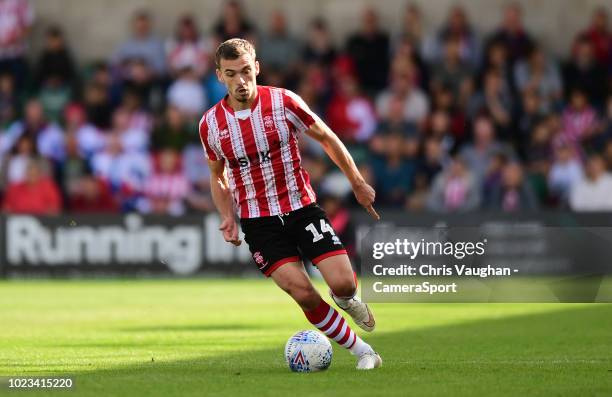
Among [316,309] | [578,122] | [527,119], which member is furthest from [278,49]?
[316,309]

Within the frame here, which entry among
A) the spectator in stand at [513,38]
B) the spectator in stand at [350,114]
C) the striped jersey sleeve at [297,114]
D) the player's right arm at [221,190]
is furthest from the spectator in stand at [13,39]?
the striped jersey sleeve at [297,114]

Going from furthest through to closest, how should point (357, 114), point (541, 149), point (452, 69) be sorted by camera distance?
1. point (452, 69)
2. point (357, 114)
3. point (541, 149)

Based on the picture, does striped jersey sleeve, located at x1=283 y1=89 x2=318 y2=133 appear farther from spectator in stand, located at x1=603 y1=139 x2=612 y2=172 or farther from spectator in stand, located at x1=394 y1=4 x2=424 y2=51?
spectator in stand, located at x1=394 y1=4 x2=424 y2=51

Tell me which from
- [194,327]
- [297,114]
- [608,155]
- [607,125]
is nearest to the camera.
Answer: [297,114]

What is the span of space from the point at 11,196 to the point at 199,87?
145 inches

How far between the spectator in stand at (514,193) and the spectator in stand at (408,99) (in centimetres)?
205

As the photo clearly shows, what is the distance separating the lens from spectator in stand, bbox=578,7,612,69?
2261 cm

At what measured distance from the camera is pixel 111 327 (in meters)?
13.0

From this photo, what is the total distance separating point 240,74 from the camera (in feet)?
29.1

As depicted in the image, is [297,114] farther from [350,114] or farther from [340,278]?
[350,114]

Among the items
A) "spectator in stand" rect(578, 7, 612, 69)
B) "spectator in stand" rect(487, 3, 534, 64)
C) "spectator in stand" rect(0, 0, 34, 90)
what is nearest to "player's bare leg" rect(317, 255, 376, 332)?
"spectator in stand" rect(487, 3, 534, 64)

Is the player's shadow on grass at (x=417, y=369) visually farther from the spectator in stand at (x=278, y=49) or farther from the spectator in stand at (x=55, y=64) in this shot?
the spectator in stand at (x=55, y=64)

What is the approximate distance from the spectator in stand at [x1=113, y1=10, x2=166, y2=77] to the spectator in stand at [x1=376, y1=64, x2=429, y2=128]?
420 centimetres

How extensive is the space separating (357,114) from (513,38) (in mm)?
3107
